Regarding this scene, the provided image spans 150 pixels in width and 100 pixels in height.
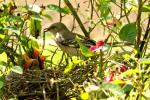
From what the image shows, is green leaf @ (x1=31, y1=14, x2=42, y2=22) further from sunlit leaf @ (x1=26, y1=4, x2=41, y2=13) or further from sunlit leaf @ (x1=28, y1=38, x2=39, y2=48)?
sunlit leaf @ (x1=28, y1=38, x2=39, y2=48)

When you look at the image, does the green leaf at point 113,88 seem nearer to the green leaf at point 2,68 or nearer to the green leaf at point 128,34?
the green leaf at point 128,34

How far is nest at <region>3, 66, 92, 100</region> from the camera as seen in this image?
1946mm

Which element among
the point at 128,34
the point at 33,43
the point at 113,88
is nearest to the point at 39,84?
the point at 33,43

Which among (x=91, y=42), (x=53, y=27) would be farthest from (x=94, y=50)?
(x=53, y=27)

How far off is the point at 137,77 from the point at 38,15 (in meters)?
0.72

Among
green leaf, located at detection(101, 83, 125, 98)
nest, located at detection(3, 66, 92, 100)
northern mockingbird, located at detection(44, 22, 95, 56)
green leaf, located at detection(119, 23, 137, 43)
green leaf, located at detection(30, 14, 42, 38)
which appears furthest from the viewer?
northern mockingbird, located at detection(44, 22, 95, 56)

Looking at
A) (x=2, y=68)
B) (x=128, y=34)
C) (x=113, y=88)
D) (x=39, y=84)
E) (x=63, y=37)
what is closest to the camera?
(x=113, y=88)

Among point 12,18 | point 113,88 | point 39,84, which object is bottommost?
point 39,84

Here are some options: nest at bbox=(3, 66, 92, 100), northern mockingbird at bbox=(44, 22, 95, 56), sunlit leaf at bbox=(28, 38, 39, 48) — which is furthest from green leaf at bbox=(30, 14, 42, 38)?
northern mockingbird at bbox=(44, 22, 95, 56)

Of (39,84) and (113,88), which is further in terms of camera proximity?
(39,84)

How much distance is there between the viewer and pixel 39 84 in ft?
6.43

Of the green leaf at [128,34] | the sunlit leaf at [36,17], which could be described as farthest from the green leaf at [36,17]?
the green leaf at [128,34]

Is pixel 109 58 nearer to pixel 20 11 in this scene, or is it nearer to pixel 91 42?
pixel 20 11

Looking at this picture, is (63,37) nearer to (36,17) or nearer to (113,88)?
(36,17)
